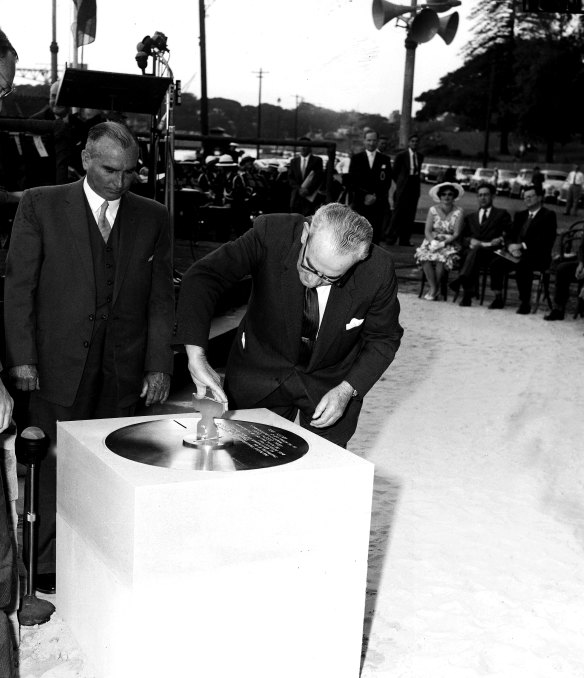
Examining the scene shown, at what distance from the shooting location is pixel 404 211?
1566cm

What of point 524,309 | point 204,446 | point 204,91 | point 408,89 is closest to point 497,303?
point 524,309

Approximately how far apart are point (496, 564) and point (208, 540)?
1.95 m

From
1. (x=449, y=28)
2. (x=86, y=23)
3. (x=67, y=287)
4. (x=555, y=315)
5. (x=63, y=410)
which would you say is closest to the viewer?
(x=67, y=287)

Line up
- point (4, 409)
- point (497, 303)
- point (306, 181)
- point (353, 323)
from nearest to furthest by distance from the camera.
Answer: point (4, 409)
point (353, 323)
point (497, 303)
point (306, 181)

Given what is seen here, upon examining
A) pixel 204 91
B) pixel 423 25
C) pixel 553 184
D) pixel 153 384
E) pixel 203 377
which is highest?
pixel 423 25

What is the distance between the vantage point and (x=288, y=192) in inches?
549

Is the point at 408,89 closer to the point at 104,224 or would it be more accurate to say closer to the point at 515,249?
the point at 515,249

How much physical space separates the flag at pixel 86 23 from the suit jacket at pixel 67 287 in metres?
6.28

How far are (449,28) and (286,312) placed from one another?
14.1 meters

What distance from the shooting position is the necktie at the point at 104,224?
346 centimetres

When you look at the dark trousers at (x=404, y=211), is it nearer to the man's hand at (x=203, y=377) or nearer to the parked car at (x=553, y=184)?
the parked car at (x=553, y=184)

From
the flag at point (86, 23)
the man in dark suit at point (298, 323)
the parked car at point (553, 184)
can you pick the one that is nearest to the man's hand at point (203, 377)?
the man in dark suit at point (298, 323)

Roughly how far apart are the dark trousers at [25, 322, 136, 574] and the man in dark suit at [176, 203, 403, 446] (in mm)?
456

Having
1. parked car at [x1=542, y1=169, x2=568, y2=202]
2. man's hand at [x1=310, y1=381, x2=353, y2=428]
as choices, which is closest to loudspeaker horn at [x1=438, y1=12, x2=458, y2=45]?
parked car at [x1=542, y1=169, x2=568, y2=202]
